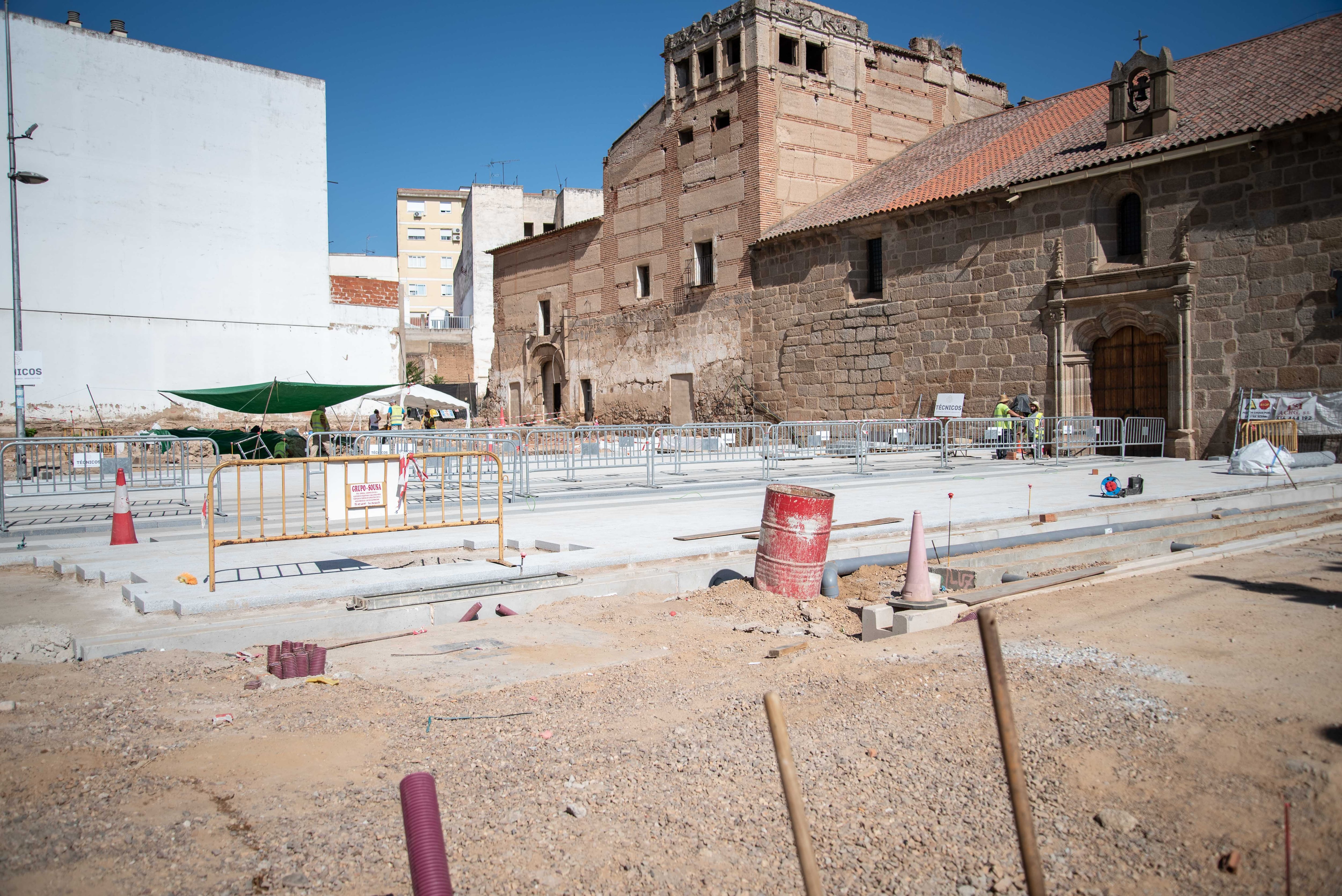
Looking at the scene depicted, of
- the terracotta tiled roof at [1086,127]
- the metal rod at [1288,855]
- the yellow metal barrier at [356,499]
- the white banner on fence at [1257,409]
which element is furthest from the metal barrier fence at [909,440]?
the metal rod at [1288,855]

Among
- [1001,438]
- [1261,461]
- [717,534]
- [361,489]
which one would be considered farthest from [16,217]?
[1261,461]

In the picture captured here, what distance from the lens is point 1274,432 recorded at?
56.7 ft

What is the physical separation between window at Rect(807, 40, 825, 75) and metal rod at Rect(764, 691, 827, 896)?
1202 inches

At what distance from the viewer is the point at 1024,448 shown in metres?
19.7

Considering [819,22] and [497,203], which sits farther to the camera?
[497,203]

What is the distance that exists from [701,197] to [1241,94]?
53.6ft

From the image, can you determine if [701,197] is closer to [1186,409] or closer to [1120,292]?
[1120,292]

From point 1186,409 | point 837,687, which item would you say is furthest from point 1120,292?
point 837,687

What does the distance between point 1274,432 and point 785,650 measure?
52.4ft

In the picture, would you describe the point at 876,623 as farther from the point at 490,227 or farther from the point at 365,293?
the point at 490,227

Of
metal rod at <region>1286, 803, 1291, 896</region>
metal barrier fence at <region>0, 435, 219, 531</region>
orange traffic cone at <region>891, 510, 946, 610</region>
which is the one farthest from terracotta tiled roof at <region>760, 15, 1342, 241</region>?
metal barrier fence at <region>0, 435, 219, 531</region>

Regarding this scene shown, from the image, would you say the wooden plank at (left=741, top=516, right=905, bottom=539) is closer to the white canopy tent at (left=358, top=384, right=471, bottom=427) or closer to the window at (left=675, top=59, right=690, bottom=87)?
the white canopy tent at (left=358, top=384, right=471, bottom=427)

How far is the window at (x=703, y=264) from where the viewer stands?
31141 mm

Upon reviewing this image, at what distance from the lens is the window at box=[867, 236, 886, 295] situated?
25797mm
